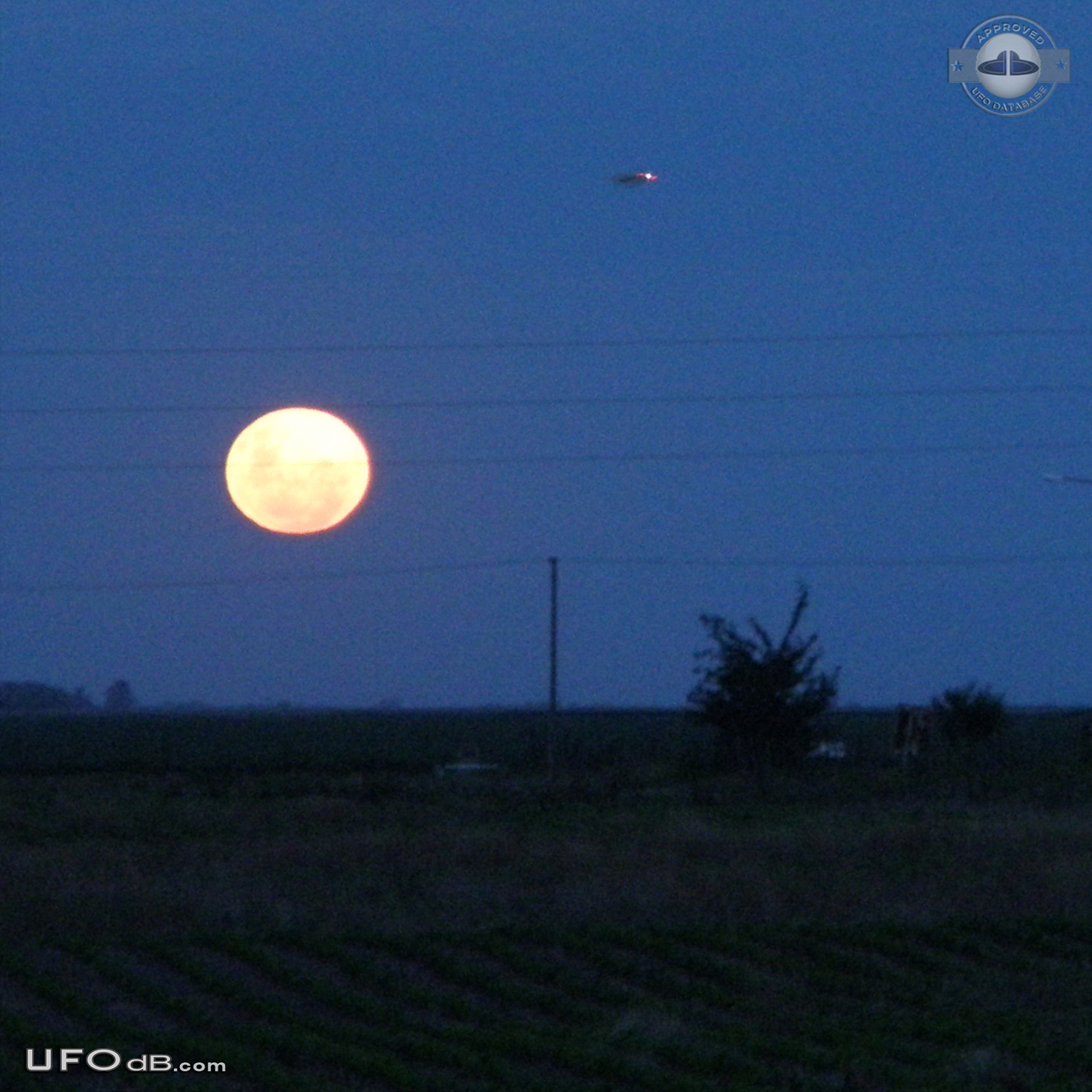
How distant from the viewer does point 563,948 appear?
1367 centimetres

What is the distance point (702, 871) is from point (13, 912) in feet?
24.4

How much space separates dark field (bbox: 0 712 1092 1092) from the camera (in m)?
9.43

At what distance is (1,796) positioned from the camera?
3688 centimetres

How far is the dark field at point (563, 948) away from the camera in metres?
9.43
